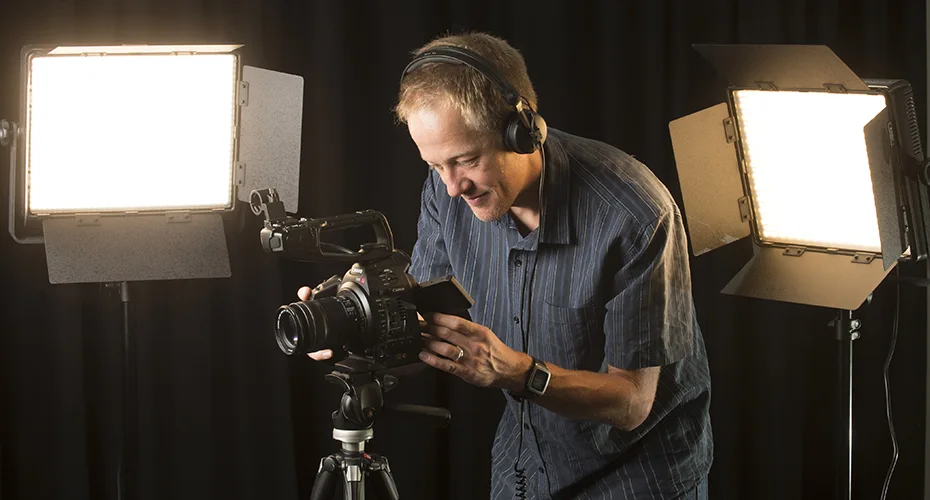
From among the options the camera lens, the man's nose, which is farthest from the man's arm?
the man's nose

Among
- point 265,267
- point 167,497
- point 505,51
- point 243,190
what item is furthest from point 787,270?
point 167,497

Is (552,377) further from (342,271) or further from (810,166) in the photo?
(342,271)

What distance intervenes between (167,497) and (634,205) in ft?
5.40

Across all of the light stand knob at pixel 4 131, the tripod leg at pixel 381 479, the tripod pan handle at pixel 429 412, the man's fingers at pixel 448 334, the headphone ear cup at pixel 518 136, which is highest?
the light stand knob at pixel 4 131

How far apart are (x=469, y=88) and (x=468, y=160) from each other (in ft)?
0.37

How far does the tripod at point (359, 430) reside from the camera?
1483mm

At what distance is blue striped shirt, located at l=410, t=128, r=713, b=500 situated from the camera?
62.3 inches

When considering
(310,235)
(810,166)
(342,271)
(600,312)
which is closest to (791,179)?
(810,166)

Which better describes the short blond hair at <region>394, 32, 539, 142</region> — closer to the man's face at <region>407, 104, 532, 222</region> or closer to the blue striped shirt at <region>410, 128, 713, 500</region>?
the man's face at <region>407, 104, 532, 222</region>

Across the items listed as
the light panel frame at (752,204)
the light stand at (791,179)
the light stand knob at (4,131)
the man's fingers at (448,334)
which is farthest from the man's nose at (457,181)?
the light stand knob at (4,131)

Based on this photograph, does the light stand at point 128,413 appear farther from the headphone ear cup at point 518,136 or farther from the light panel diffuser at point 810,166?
the light panel diffuser at point 810,166

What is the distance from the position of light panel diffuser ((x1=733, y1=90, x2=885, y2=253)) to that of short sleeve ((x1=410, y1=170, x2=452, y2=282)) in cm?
66

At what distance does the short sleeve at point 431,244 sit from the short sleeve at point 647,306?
15.6 inches

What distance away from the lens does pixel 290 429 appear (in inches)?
107
